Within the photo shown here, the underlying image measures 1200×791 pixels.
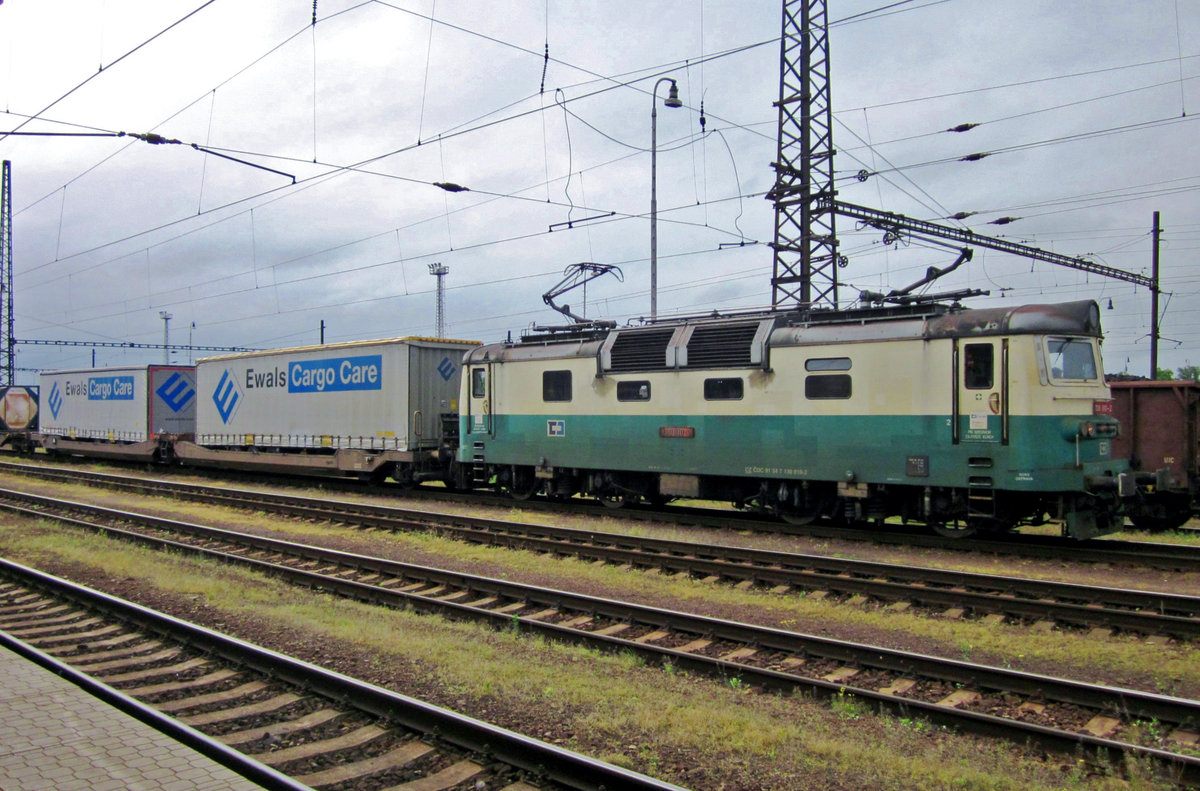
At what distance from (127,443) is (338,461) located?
46.3ft

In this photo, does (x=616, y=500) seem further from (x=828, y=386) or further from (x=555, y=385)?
(x=828, y=386)

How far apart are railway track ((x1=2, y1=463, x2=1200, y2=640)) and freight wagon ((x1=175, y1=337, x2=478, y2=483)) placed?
20.2ft

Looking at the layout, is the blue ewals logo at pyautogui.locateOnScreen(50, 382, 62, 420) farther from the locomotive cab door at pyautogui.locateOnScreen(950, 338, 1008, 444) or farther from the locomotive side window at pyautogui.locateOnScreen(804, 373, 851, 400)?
the locomotive cab door at pyautogui.locateOnScreen(950, 338, 1008, 444)

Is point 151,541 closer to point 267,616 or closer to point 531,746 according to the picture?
point 267,616

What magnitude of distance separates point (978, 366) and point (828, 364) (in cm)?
237

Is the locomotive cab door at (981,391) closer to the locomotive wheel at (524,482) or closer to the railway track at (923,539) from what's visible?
the railway track at (923,539)

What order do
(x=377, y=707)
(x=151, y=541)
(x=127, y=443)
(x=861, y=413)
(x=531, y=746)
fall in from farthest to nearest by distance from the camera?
(x=127, y=443), (x=151, y=541), (x=861, y=413), (x=377, y=707), (x=531, y=746)

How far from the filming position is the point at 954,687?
23.5 feet

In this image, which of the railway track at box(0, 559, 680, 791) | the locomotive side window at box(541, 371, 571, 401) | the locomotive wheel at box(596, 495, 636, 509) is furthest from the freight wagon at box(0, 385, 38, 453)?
the railway track at box(0, 559, 680, 791)

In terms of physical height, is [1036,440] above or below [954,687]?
above

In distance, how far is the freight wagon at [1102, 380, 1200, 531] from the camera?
1573 centimetres

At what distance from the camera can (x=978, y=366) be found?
41.9ft

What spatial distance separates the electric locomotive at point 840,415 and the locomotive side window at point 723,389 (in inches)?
1.0

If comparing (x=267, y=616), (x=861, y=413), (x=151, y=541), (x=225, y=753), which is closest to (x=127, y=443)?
(x=151, y=541)
